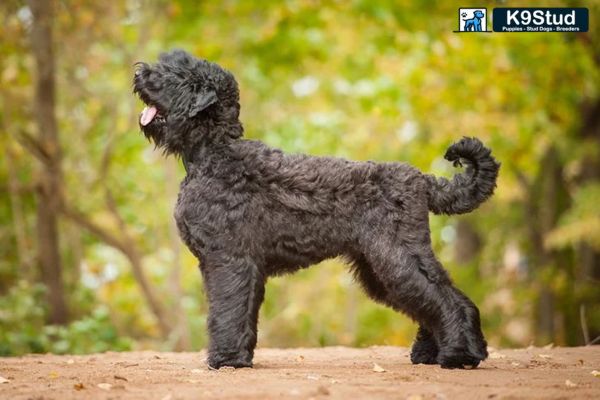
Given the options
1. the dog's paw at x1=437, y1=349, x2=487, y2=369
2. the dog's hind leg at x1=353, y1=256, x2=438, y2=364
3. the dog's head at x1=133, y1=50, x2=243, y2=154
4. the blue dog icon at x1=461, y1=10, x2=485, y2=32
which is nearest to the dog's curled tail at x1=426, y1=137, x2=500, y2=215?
the dog's hind leg at x1=353, y1=256, x2=438, y2=364

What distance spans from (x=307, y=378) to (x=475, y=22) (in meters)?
7.80

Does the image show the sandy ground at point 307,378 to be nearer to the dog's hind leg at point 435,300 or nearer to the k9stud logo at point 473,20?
the dog's hind leg at point 435,300

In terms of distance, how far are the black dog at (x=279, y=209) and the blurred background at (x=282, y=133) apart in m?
5.24

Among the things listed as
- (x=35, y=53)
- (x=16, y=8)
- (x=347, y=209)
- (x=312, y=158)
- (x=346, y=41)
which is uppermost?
(x=346, y=41)

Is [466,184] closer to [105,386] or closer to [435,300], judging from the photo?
[435,300]

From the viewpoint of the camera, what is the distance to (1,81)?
1403 centimetres

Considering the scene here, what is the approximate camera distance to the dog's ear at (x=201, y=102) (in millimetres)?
6078

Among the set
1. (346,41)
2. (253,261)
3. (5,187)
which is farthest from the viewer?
(346,41)

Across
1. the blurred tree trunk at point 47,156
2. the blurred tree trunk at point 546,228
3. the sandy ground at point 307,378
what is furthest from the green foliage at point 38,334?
the blurred tree trunk at point 546,228

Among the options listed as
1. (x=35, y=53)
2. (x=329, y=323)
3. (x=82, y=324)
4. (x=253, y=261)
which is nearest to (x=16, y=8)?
(x=35, y=53)

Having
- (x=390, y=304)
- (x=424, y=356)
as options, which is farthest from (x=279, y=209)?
(x=424, y=356)

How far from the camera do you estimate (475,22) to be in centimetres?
1188

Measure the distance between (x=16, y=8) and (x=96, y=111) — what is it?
337 cm

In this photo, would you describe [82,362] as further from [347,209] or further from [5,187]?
[5,187]
